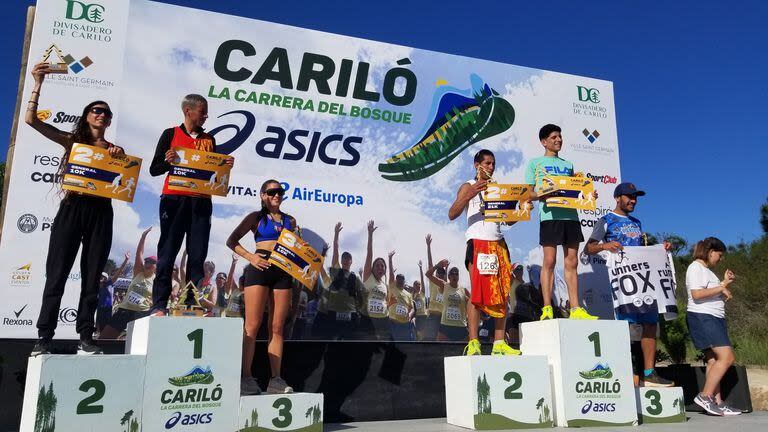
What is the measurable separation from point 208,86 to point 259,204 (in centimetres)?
113

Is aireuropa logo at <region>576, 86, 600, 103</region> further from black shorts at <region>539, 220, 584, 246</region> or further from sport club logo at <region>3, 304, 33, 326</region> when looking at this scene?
sport club logo at <region>3, 304, 33, 326</region>

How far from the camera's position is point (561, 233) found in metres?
5.05

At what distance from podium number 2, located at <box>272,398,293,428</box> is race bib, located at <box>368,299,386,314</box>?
157 centimetres

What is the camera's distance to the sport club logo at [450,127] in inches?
236

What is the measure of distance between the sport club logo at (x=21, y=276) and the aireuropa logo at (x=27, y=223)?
0.26 m

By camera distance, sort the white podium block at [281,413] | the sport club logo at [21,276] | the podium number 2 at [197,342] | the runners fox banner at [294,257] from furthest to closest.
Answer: the sport club logo at [21,276]
the runners fox banner at [294,257]
the white podium block at [281,413]
the podium number 2 at [197,342]

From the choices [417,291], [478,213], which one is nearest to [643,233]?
[478,213]

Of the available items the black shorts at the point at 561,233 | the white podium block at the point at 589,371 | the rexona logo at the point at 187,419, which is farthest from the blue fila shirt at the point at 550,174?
the rexona logo at the point at 187,419

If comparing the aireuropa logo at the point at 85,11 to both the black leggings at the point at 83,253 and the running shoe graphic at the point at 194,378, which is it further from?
the running shoe graphic at the point at 194,378

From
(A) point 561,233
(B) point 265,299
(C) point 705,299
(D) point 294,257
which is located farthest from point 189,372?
(C) point 705,299

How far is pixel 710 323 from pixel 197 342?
4182 millimetres

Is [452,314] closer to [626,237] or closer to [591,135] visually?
[626,237]

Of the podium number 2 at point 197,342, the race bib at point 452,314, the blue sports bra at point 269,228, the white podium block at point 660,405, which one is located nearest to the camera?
the podium number 2 at point 197,342

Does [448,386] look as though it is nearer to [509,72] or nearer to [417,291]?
[417,291]
